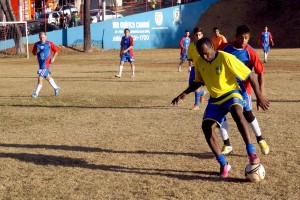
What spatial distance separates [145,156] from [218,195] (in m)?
2.19

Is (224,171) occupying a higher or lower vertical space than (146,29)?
lower

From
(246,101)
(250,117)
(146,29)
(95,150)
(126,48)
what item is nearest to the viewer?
(246,101)

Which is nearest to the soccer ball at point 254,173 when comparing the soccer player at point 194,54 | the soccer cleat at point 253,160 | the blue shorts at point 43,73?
the soccer cleat at point 253,160

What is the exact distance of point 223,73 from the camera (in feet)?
23.1

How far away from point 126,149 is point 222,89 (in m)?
2.51

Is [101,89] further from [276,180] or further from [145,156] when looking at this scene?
[276,180]

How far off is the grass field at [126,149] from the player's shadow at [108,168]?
0.04 feet

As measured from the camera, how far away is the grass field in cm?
679

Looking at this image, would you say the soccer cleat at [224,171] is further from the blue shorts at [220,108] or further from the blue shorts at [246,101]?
the blue shorts at [246,101]

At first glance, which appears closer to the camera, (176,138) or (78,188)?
(78,188)

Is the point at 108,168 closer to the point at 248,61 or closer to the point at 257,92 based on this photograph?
the point at 257,92

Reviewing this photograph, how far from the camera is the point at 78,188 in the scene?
22.5ft

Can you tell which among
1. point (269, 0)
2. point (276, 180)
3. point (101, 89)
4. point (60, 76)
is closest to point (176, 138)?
point (276, 180)

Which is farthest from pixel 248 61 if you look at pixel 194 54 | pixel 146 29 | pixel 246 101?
pixel 146 29
